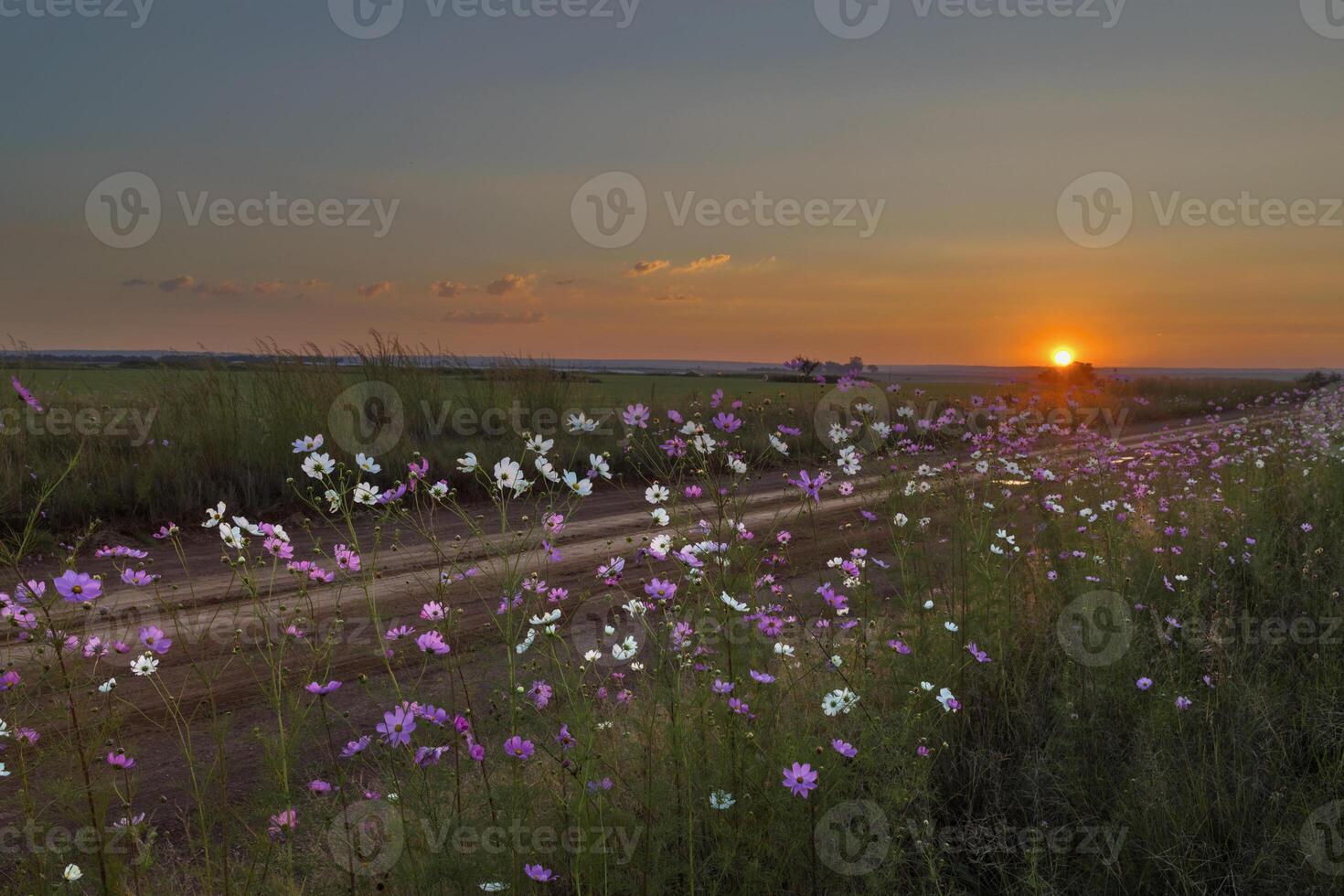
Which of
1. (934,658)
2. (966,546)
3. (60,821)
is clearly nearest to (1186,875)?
(934,658)

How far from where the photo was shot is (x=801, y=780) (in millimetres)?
2410

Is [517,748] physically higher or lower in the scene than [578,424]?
lower

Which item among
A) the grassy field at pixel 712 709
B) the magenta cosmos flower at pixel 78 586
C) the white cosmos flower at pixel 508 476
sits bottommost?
the grassy field at pixel 712 709

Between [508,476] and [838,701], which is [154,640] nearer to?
[508,476]

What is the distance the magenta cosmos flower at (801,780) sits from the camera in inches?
93.2

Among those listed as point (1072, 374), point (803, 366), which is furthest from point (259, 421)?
point (1072, 374)

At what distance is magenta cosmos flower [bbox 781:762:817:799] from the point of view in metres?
2.37

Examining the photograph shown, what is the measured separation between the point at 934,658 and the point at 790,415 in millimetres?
11316

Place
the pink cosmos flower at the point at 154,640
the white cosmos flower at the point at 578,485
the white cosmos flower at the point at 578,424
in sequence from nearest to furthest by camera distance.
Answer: the pink cosmos flower at the point at 154,640
the white cosmos flower at the point at 578,485
the white cosmos flower at the point at 578,424

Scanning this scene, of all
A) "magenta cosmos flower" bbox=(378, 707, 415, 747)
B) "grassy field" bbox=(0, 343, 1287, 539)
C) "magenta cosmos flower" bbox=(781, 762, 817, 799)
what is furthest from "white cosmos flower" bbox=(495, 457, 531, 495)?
"grassy field" bbox=(0, 343, 1287, 539)

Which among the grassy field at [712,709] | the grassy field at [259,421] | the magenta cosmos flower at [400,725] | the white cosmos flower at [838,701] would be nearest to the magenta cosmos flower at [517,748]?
the grassy field at [712,709]

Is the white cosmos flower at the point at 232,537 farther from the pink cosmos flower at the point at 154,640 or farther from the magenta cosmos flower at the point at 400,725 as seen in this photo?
the magenta cosmos flower at the point at 400,725

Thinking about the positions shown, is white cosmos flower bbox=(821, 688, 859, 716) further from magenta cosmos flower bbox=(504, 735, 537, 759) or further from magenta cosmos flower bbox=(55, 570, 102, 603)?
magenta cosmos flower bbox=(55, 570, 102, 603)

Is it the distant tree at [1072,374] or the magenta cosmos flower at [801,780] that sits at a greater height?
the distant tree at [1072,374]
